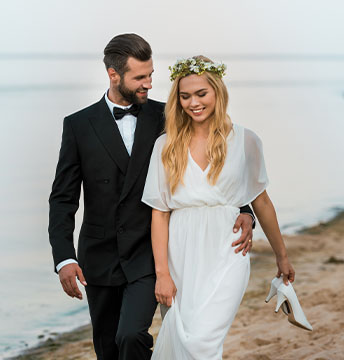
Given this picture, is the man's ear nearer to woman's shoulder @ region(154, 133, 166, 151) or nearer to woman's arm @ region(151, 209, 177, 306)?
woman's shoulder @ region(154, 133, 166, 151)

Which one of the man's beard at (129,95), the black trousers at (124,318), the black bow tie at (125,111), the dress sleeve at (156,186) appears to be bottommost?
the black trousers at (124,318)

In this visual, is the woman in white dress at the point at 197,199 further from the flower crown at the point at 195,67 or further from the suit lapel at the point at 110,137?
the suit lapel at the point at 110,137

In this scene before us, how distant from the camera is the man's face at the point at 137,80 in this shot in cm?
371

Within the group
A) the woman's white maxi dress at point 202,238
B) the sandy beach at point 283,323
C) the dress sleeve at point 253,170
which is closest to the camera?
the woman's white maxi dress at point 202,238

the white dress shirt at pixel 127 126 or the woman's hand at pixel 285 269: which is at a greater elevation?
the white dress shirt at pixel 127 126

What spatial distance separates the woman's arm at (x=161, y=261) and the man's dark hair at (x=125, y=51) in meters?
0.65

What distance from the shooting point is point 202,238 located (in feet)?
11.6

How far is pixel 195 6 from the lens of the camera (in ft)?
34.5

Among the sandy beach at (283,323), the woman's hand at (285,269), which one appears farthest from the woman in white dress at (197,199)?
the sandy beach at (283,323)

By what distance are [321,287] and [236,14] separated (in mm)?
4588

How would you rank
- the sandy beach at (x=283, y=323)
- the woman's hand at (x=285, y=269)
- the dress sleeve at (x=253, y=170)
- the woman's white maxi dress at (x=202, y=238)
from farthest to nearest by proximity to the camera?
1. the sandy beach at (x=283, y=323)
2. the woman's hand at (x=285, y=269)
3. the dress sleeve at (x=253, y=170)
4. the woman's white maxi dress at (x=202, y=238)

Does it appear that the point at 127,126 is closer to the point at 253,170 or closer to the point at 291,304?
the point at 253,170

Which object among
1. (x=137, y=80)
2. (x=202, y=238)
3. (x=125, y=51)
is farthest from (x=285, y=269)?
(x=125, y=51)

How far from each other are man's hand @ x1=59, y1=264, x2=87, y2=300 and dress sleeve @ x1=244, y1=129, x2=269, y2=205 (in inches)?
28.6
